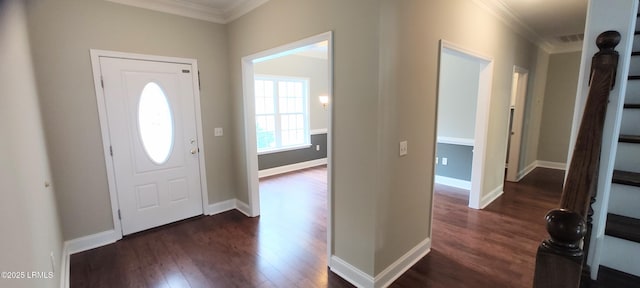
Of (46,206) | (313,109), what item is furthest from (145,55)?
(313,109)

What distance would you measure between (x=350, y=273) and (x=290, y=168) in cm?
405

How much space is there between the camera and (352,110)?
2.11 m

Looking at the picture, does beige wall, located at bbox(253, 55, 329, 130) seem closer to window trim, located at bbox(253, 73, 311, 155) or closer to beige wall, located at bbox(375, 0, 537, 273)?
window trim, located at bbox(253, 73, 311, 155)

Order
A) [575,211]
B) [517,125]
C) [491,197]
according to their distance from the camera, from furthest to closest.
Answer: [517,125] → [491,197] → [575,211]

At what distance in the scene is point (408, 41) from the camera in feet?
6.93

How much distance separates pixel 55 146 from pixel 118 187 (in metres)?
0.69

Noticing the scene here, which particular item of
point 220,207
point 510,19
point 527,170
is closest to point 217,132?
point 220,207

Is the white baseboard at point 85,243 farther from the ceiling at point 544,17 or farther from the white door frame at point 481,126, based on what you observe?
the ceiling at point 544,17

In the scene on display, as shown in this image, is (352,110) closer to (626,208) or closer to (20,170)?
(626,208)

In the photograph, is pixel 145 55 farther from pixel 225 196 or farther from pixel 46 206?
pixel 225 196

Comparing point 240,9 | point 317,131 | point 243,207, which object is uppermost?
point 240,9

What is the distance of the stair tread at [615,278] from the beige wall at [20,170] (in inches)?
101

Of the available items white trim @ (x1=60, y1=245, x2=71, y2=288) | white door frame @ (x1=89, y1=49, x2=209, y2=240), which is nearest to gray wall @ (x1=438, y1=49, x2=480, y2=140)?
white door frame @ (x1=89, y1=49, x2=209, y2=240)

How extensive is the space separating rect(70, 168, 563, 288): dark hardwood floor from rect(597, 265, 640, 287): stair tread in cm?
100
